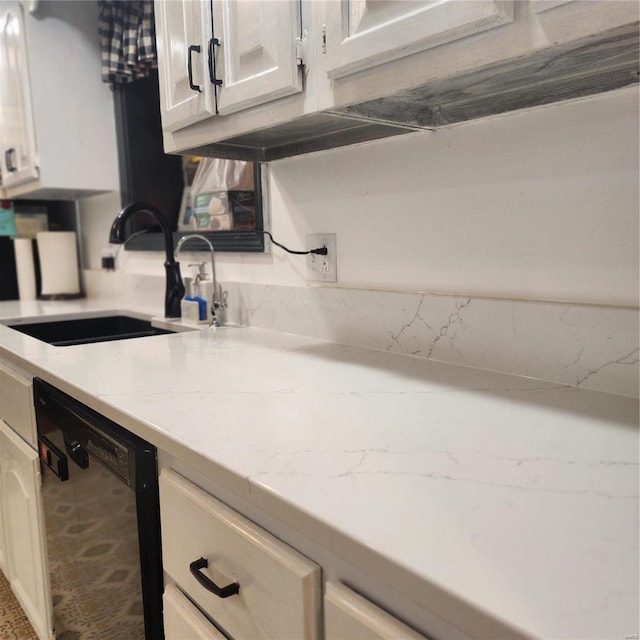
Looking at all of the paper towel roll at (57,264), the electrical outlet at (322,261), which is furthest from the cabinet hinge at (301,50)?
the paper towel roll at (57,264)

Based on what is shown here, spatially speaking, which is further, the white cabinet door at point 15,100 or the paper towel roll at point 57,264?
the paper towel roll at point 57,264

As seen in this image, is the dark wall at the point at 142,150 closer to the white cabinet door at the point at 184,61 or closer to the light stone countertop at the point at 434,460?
the white cabinet door at the point at 184,61

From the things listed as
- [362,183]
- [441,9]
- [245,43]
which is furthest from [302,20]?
[362,183]

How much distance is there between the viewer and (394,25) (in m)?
0.76

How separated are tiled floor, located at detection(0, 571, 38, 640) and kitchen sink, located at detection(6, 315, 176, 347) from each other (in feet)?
2.75

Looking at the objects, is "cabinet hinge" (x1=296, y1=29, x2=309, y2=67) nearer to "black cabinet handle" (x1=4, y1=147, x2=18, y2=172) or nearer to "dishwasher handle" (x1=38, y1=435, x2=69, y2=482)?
"dishwasher handle" (x1=38, y1=435, x2=69, y2=482)

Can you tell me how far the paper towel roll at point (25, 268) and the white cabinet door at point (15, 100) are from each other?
0.37 m

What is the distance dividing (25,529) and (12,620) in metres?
0.44

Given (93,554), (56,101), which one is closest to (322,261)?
(93,554)

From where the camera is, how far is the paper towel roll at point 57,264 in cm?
262

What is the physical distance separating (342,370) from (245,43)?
0.66 meters

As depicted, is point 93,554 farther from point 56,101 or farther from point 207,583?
point 56,101

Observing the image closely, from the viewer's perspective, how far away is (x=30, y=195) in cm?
258

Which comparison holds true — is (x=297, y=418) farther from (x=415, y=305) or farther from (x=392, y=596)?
(x=415, y=305)
